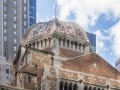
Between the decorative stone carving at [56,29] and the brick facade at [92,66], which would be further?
the decorative stone carving at [56,29]

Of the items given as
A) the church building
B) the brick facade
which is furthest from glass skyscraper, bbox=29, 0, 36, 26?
the brick facade

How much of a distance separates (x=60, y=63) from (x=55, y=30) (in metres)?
9.57

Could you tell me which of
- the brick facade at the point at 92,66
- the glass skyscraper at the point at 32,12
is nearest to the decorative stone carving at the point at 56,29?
the brick facade at the point at 92,66

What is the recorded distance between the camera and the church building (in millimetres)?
60719

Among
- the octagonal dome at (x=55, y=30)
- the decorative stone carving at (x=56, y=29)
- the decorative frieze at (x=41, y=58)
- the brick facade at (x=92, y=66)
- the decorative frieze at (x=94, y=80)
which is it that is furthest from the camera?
the decorative stone carving at (x=56, y=29)

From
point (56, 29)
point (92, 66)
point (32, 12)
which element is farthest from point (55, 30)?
point (32, 12)

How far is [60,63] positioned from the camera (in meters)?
61.9

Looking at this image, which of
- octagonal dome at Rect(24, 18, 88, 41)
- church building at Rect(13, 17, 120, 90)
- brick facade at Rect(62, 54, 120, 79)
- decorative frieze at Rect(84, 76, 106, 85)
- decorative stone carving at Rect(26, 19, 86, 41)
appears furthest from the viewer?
decorative stone carving at Rect(26, 19, 86, 41)

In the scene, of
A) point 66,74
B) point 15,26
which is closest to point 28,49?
point 66,74

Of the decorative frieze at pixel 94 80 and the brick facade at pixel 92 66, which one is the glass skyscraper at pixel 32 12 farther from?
the decorative frieze at pixel 94 80

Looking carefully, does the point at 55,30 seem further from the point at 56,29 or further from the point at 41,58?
the point at 41,58

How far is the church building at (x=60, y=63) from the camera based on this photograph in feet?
199

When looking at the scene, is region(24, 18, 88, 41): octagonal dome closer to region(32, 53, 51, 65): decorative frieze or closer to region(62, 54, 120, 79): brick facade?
region(32, 53, 51, 65): decorative frieze

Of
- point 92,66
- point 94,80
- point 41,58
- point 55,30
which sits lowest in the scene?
point 94,80
